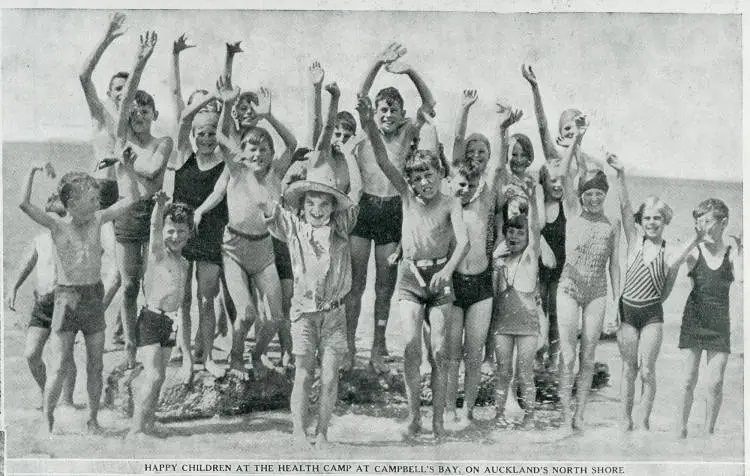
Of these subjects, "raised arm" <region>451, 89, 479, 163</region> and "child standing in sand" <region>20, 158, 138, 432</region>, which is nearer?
"child standing in sand" <region>20, 158, 138, 432</region>

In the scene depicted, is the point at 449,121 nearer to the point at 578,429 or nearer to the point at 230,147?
the point at 230,147

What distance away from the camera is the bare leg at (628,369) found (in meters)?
7.81

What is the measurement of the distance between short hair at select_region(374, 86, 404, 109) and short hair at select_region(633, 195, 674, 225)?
73.0 inches

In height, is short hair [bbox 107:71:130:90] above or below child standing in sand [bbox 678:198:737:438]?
above

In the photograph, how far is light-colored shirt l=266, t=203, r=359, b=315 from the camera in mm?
7492

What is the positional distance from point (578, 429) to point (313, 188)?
254 cm

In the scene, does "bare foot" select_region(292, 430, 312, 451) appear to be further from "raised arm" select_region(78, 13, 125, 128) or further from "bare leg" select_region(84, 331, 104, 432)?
"raised arm" select_region(78, 13, 125, 128)

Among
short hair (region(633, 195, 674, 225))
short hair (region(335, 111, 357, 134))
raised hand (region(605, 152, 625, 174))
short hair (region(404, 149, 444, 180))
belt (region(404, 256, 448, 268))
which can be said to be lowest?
belt (region(404, 256, 448, 268))

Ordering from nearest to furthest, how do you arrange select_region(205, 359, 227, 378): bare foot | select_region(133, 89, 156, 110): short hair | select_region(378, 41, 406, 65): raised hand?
1. select_region(205, 359, 227, 378): bare foot
2. select_region(133, 89, 156, 110): short hair
3. select_region(378, 41, 406, 65): raised hand

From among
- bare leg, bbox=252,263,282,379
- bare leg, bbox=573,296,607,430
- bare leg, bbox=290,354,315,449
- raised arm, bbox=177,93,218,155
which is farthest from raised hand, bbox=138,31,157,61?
bare leg, bbox=573,296,607,430

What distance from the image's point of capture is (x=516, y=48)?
7984mm

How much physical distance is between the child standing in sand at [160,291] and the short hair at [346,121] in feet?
4.02

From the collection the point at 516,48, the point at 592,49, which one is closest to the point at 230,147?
the point at 516,48

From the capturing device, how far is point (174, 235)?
753cm
